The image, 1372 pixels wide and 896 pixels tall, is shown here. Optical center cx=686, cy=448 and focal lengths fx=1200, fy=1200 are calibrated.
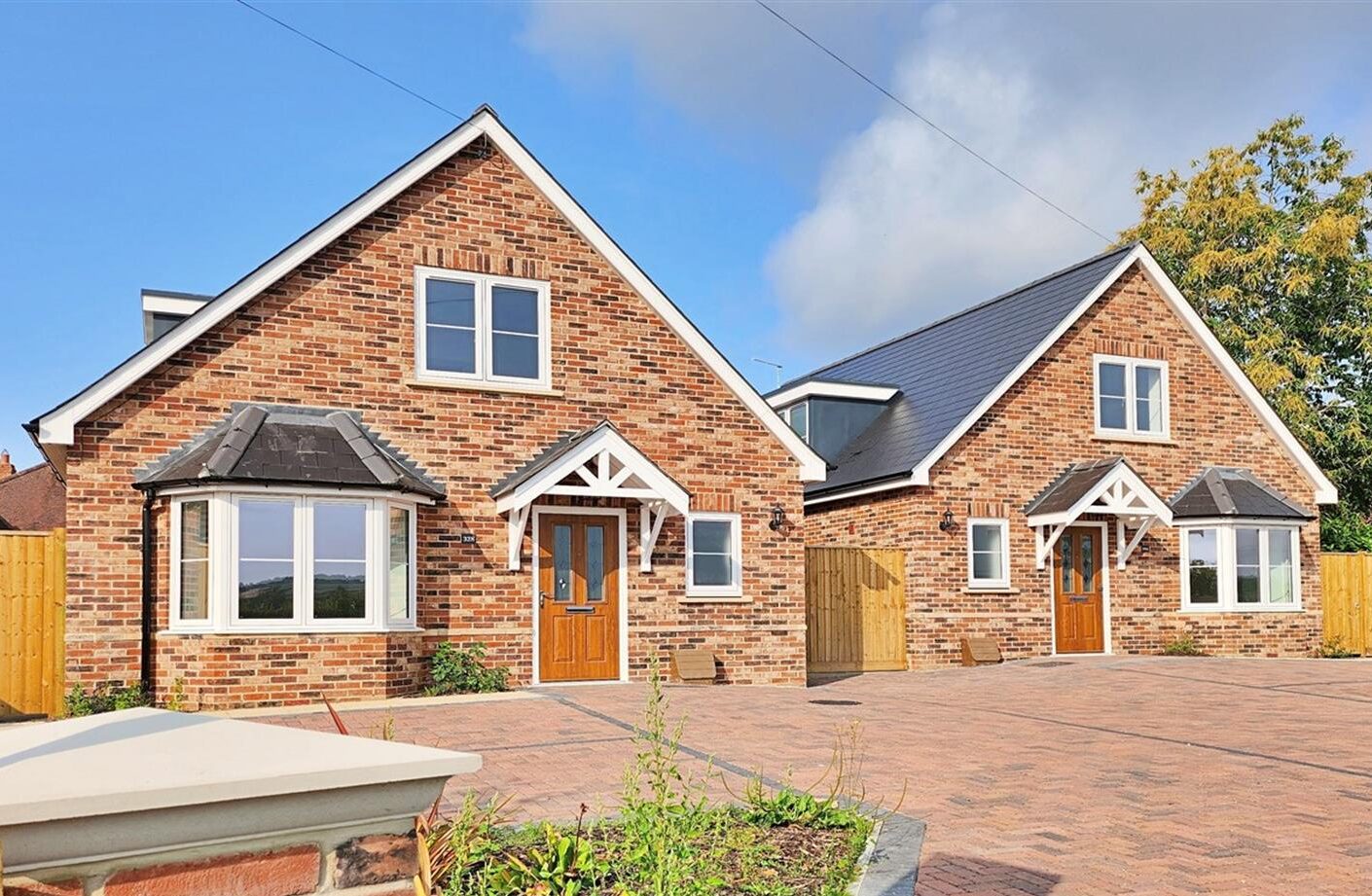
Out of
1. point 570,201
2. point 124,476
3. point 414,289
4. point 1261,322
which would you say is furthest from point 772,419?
point 1261,322

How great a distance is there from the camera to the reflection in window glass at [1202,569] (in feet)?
72.8

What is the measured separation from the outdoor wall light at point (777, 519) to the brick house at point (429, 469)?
0.04 m

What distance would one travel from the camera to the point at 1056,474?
2158 centimetres

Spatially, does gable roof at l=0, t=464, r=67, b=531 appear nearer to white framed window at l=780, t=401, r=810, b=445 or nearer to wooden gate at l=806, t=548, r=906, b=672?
white framed window at l=780, t=401, r=810, b=445

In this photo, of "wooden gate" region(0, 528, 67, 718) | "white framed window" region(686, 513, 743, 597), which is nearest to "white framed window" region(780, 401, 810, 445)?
"white framed window" region(686, 513, 743, 597)

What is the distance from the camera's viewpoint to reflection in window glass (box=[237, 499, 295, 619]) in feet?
44.0

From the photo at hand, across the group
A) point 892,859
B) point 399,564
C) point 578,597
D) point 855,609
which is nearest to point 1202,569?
point 855,609

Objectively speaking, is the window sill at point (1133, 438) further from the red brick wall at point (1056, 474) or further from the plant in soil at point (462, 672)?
the plant in soil at point (462, 672)

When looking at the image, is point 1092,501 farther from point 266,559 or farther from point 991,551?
point 266,559

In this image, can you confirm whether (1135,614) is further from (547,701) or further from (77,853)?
(77,853)

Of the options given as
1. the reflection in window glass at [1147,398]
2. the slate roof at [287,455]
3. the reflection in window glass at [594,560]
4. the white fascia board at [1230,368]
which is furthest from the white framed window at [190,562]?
the white fascia board at [1230,368]

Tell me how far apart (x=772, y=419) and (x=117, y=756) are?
1556 centimetres

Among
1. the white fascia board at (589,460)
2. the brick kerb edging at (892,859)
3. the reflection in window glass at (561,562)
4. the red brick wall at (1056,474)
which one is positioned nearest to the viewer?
the brick kerb edging at (892,859)

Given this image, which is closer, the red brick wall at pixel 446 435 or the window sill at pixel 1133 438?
the red brick wall at pixel 446 435
